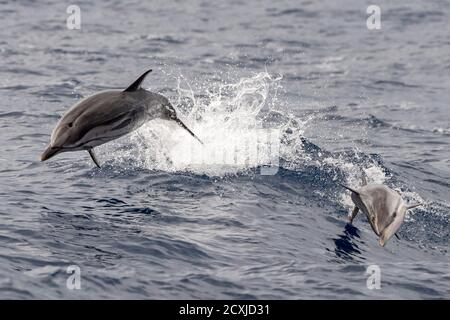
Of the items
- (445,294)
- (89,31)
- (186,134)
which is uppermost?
(89,31)

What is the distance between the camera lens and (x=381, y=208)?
1071 centimetres

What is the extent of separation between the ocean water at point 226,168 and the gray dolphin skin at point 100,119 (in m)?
1.19

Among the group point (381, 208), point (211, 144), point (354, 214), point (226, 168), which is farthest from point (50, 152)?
point (211, 144)

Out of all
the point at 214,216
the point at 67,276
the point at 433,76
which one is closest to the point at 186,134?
the point at 214,216

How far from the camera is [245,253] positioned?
10.9m

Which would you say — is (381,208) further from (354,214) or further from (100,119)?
(100,119)

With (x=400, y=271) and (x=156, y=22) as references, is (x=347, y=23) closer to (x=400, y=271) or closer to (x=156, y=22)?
(x=156, y=22)

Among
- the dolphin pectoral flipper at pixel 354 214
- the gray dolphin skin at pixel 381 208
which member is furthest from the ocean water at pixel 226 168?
the gray dolphin skin at pixel 381 208

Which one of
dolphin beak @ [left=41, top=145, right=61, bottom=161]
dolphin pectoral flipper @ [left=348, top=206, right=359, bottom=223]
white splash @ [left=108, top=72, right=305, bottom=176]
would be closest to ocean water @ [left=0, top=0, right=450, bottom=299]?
white splash @ [left=108, top=72, right=305, bottom=176]

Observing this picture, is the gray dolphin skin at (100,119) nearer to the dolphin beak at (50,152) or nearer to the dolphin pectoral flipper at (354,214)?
the dolphin beak at (50,152)

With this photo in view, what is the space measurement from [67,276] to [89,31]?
1704 centimetres

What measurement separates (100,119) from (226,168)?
3.94 metres

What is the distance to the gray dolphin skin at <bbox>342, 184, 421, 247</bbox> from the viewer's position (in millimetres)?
10469

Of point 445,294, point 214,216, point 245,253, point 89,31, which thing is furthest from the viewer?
point 89,31
